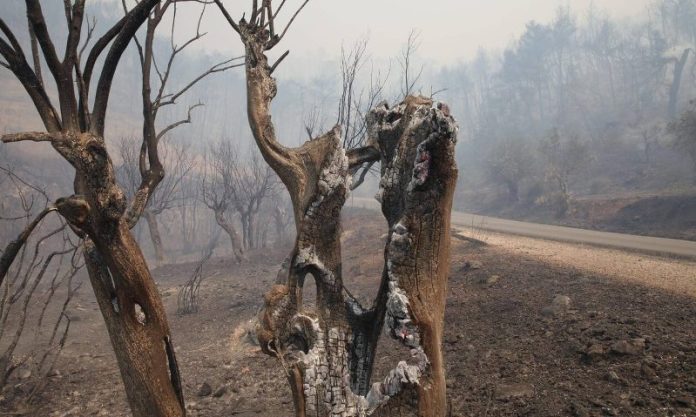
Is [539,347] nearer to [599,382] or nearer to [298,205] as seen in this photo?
[599,382]

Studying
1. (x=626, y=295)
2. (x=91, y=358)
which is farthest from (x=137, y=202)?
(x=626, y=295)

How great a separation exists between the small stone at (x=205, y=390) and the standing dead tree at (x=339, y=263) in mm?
3474

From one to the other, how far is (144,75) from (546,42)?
56603mm

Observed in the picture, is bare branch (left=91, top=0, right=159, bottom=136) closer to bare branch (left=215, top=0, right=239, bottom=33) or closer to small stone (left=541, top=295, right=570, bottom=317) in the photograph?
bare branch (left=215, top=0, right=239, bottom=33)

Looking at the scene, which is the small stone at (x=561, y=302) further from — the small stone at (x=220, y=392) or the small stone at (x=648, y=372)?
the small stone at (x=220, y=392)

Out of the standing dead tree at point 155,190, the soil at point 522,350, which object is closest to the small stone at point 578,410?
the soil at point 522,350

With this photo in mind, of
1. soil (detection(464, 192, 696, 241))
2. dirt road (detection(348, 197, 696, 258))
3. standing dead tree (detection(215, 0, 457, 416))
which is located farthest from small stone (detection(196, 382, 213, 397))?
soil (detection(464, 192, 696, 241))

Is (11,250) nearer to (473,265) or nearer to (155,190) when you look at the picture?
(473,265)

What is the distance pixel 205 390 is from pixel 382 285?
3.95 metres

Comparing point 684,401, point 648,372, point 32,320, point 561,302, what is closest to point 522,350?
point 648,372

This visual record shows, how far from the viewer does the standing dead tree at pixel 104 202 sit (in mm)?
2107

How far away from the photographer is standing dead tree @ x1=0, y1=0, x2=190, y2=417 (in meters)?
2.11

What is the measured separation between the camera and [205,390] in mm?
5289

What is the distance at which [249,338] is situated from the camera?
288 inches
